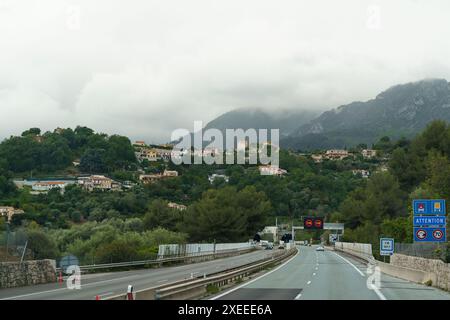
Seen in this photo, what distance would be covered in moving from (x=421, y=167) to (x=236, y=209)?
44.1 m

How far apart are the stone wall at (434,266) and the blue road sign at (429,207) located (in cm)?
286

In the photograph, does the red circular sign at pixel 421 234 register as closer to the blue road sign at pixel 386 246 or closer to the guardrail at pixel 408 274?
the guardrail at pixel 408 274

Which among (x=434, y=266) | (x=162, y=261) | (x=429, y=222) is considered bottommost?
(x=162, y=261)

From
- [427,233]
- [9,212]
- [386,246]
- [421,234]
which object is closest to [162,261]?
[386,246]

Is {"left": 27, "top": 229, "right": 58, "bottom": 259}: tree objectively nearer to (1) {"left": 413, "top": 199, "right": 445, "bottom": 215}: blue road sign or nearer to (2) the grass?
(1) {"left": 413, "top": 199, "right": 445, "bottom": 215}: blue road sign

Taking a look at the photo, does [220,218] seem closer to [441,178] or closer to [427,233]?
[441,178]

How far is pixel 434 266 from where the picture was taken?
34.2 metres

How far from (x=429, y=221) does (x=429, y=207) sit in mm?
1355

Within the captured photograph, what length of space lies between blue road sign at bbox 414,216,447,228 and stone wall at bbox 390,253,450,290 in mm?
2023

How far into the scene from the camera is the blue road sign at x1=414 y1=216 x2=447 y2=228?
39.6m

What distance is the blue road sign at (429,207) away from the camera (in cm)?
4084

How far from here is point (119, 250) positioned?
5953 cm
